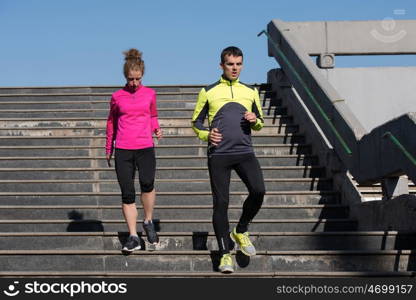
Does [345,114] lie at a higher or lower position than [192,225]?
higher

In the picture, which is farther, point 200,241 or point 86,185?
point 86,185

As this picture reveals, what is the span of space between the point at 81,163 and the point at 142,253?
13.3 feet

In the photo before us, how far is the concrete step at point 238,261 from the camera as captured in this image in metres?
6.71

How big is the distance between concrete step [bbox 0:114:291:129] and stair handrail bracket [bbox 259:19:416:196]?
2.13 feet

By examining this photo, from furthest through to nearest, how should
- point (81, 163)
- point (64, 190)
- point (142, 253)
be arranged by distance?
point (81, 163), point (64, 190), point (142, 253)

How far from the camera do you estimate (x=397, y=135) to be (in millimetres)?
7484

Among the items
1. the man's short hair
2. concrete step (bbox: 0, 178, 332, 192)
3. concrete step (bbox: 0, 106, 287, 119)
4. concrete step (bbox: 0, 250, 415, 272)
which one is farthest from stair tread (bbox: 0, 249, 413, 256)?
concrete step (bbox: 0, 106, 287, 119)

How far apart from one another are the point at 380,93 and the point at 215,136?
818cm

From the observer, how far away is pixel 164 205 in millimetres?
9336

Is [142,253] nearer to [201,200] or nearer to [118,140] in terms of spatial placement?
[118,140]

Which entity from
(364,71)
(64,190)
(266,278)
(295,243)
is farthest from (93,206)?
(364,71)

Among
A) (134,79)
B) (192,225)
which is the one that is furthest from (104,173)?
(134,79)

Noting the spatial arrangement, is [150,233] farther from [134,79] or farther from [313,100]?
[313,100]

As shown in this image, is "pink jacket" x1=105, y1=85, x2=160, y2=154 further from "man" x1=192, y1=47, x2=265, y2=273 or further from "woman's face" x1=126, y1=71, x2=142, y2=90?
"man" x1=192, y1=47, x2=265, y2=273
